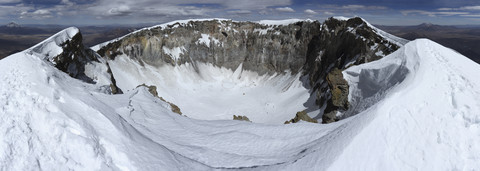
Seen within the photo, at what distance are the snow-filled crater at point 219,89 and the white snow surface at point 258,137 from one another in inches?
990

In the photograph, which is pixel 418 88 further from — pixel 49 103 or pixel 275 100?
A: pixel 275 100

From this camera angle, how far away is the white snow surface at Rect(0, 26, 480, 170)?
23.2ft

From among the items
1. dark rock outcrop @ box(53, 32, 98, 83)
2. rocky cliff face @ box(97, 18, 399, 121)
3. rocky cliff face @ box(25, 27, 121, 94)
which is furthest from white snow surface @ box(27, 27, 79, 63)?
rocky cliff face @ box(97, 18, 399, 121)

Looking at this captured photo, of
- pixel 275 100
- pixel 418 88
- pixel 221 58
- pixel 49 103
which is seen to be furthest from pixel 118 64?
pixel 418 88

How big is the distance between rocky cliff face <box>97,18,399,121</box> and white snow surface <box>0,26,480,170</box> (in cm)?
2563

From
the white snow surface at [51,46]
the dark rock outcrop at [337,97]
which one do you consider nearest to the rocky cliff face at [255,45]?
the dark rock outcrop at [337,97]

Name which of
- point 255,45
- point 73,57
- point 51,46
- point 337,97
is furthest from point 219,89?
point 51,46

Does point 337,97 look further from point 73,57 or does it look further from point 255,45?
point 255,45

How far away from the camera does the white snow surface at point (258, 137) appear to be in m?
7.06

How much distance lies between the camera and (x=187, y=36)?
59875 millimetres

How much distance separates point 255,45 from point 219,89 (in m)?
15.3

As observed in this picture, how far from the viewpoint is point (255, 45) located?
62.2 m

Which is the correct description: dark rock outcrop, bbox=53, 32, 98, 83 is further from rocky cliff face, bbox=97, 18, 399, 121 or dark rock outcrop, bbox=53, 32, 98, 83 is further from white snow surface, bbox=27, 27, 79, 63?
rocky cliff face, bbox=97, 18, 399, 121

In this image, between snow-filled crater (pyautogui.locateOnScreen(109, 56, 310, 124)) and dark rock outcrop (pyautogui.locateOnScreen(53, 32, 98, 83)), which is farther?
snow-filled crater (pyautogui.locateOnScreen(109, 56, 310, 124))
